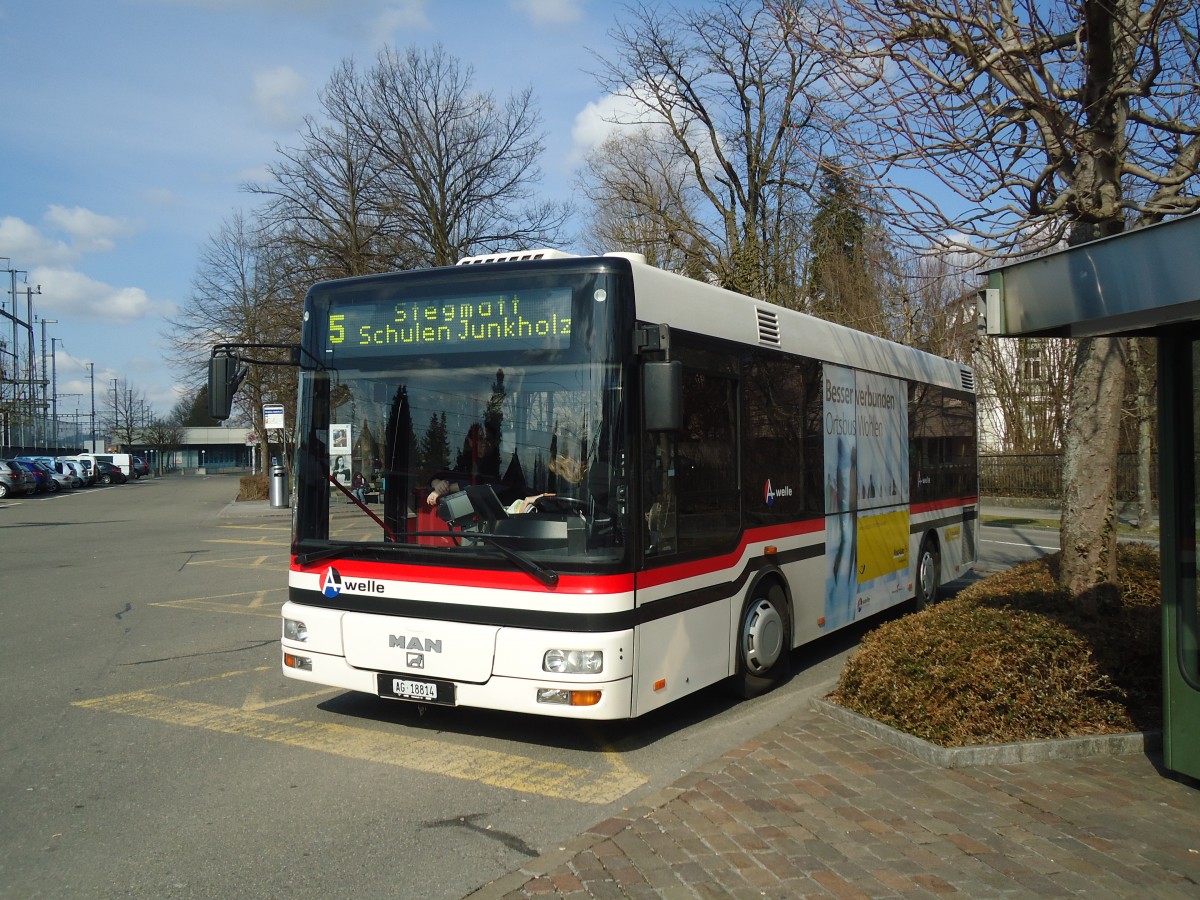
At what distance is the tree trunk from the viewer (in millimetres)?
8516

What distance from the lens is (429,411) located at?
6629mm

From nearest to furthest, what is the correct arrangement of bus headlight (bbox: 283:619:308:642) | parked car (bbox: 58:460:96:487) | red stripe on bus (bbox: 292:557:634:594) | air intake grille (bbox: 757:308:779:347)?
red stripe on bus (bbox: 292:557:634:594) < bus headlight (bbox: 283:619:308:642) < air intake grille (bbox: 757:308:779:347) < parked car (bbox: 58:460:96:487)

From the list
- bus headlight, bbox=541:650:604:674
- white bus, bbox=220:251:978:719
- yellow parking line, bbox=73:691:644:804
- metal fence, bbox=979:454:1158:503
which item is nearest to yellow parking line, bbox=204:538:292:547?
yellow parking line, bbox=73:691:644:804

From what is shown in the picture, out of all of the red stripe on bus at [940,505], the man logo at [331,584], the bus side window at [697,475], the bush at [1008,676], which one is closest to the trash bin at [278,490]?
the red stripe on bus at [940,505]

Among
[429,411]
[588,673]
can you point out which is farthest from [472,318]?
Answer: [588,673]

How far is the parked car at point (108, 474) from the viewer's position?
67.1 meters

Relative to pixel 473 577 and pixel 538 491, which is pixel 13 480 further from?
pixel 538 491

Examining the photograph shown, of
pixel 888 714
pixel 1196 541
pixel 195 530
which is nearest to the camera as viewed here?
pixel 1196 541

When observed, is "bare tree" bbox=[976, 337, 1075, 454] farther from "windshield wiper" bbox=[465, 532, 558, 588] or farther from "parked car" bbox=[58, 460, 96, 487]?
"parked car" bbox=[58, 460, 96, 487]

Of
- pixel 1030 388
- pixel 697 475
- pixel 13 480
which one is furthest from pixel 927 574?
pixel 13 480

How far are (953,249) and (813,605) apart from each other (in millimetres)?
3195

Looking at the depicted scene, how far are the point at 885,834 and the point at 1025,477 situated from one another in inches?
1267

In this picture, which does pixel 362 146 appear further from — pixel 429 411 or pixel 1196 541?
pixel 1196 541

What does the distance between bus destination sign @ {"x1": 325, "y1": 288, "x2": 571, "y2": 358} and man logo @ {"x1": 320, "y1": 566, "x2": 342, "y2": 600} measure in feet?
4.88
